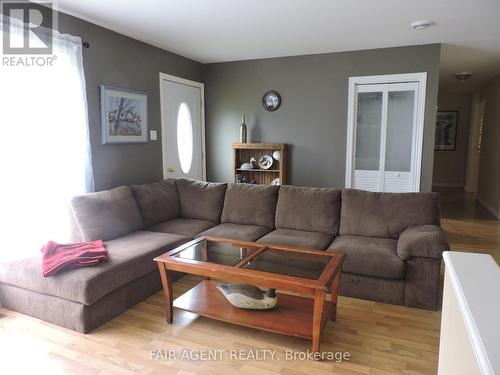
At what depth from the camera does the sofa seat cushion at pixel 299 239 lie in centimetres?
299

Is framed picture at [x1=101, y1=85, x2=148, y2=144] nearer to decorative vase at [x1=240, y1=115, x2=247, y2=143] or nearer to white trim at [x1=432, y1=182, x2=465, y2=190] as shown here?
decorative vase at [x1=240, y1=115, x2=247, y2=143]

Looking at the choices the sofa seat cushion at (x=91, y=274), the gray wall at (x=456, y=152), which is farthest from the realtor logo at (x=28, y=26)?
the gray wall at (x=456, y=152)

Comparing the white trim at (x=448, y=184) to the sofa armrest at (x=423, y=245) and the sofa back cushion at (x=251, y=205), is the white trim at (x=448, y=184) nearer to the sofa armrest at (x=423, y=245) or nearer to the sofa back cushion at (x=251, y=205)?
the sofa back cushion at (x=251, y=205)

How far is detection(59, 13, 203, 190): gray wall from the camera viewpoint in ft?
11.0

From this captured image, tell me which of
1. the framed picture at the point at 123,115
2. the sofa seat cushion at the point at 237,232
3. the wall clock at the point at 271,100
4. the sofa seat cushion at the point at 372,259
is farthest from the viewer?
the wall clock at the point at 271,100

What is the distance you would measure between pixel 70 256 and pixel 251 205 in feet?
5.84

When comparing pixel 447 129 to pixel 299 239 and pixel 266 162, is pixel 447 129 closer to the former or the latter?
pixel 266 162

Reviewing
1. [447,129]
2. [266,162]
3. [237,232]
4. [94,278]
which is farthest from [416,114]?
[447,129]

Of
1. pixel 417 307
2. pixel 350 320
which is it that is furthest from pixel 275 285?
pixel 417 307

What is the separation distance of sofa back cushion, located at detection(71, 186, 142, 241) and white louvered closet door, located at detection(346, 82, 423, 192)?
278 centimetres

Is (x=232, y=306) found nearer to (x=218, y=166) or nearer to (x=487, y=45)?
(x=218, y=166)

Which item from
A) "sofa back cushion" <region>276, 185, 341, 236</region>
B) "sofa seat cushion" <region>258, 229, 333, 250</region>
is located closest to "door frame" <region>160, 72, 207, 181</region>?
"sofa back cushion" <region>276, 185, 341, 236</region>

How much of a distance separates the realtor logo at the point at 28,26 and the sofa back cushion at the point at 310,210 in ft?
8.16

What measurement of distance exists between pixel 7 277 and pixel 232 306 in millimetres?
1635
